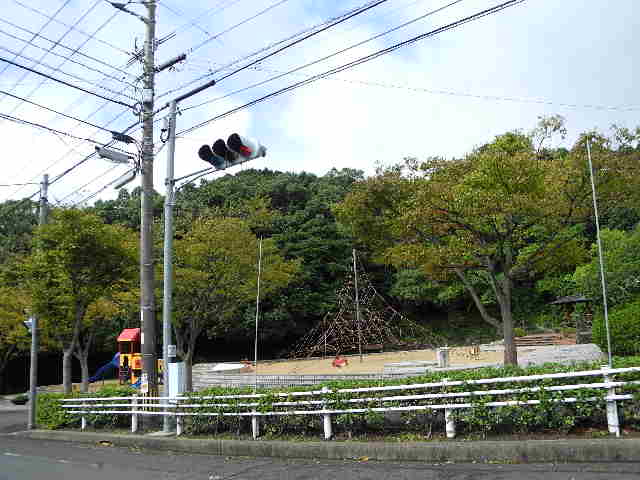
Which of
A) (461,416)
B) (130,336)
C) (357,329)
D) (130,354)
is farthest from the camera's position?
(357,329)

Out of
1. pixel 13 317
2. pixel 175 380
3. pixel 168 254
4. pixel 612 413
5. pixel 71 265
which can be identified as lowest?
pixel 612 413

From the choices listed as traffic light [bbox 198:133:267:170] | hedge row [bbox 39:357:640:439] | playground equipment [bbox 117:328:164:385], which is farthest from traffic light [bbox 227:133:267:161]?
playground equipment [bbox 117:328:164:385]

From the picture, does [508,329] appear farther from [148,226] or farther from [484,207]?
[148,226]

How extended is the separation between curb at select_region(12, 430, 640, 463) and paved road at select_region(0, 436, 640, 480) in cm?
21

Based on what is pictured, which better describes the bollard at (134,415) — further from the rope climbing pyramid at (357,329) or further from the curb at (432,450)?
the rope climbing pyramid at (357,329)

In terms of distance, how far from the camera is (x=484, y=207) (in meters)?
12.9

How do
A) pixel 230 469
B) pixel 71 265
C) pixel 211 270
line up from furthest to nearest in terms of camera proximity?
pixel 211 270, pixel 71 265, pixel 230 469

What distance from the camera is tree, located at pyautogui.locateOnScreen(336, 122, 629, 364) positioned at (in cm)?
1297

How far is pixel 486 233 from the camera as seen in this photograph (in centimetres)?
1505

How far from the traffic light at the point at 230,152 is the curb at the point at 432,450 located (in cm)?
508

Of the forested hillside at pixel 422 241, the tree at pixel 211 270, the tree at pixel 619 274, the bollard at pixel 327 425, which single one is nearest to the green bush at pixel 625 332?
the forested hillside at pixel 422 241

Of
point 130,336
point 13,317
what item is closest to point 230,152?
point 130,336

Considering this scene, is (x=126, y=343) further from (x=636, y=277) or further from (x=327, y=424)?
(x=636, y=277)

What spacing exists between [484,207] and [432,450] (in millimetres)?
6525
